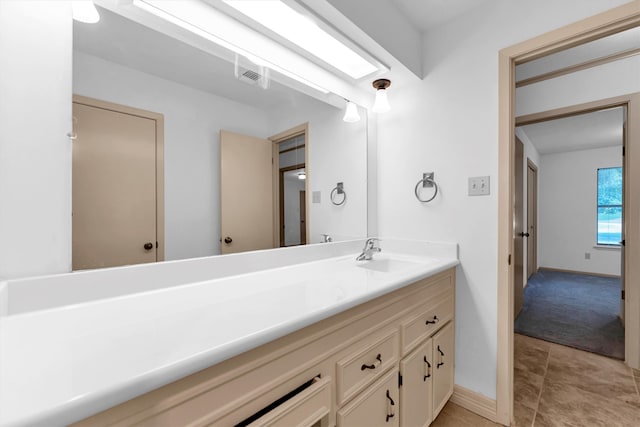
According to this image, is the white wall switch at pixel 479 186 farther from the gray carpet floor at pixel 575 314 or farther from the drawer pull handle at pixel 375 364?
the gray carpet floor at pixel 575 314

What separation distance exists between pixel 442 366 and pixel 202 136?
169 centimetres

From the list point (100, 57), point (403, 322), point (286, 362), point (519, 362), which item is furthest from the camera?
point (519, 362)

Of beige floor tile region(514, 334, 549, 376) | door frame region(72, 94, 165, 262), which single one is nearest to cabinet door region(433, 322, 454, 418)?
beige floor tile region(514, 334, 549, 376)

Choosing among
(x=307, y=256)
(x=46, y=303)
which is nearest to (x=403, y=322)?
(x=307, y=256)

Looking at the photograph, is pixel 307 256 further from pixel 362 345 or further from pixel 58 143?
pixel 58 143

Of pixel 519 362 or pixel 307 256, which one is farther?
pixel 519 362

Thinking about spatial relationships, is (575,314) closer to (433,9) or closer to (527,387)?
(527,387)

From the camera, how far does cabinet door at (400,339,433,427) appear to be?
1.14 m

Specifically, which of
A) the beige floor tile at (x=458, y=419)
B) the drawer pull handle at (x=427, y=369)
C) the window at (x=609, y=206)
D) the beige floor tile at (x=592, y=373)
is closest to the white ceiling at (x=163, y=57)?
the drawer pull handle at (x=427, y=369)

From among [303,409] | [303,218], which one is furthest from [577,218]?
[303,409]

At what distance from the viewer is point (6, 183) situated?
2.33 ft

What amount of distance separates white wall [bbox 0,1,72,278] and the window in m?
7.17

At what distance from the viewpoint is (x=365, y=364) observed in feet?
3.11

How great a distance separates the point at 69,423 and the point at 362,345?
2.53ft
